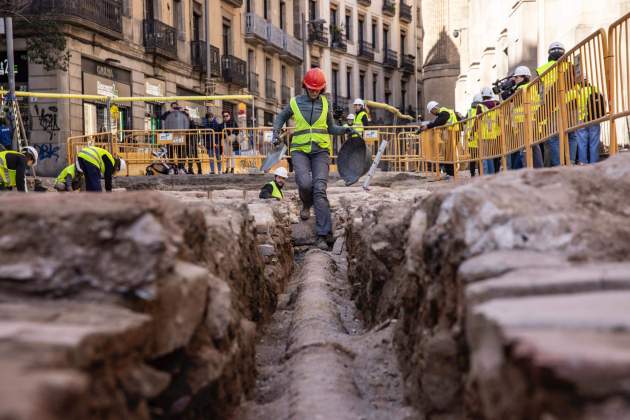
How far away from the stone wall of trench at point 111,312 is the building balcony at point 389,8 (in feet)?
170

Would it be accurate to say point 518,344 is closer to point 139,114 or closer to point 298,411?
A: point 298,411

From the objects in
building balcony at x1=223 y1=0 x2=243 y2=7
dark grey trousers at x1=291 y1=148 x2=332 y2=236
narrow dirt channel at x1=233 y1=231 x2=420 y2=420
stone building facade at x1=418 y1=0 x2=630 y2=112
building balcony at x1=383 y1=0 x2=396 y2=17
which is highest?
building balcony at x1=383 y1=0 x2=396 y2=17

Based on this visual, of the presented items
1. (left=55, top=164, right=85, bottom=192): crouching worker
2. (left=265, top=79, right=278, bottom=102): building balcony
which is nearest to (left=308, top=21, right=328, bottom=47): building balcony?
(left=265, top=79, right=278, bottom=102): building balcony

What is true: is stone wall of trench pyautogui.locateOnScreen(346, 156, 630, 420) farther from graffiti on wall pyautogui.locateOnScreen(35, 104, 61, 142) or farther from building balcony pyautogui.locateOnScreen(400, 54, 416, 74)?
building balcony pyautogui.locateOnScreen(400, 54, 416, 74)

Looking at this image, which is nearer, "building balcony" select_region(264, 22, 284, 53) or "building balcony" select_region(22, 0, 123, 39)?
"building balcony" select_region(22, 0, 123, 39)

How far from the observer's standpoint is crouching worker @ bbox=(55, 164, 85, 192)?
40.8ft

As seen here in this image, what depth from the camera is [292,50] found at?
42594 millimetres

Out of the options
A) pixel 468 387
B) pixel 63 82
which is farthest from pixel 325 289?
pixel 63 82

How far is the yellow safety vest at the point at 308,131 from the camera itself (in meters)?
9.64

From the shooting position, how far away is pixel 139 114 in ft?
84.6

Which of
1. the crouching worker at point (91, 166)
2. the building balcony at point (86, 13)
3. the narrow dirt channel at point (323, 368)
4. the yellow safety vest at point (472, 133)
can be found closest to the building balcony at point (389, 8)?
the building balcony at point (86, 13)

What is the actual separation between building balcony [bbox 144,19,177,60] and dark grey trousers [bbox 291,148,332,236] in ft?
61.2

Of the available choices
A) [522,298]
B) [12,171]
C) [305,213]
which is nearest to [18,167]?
[12,171]

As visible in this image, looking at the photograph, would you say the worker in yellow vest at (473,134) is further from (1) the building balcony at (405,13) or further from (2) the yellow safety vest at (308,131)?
(1) the building balcony at (405,13)
